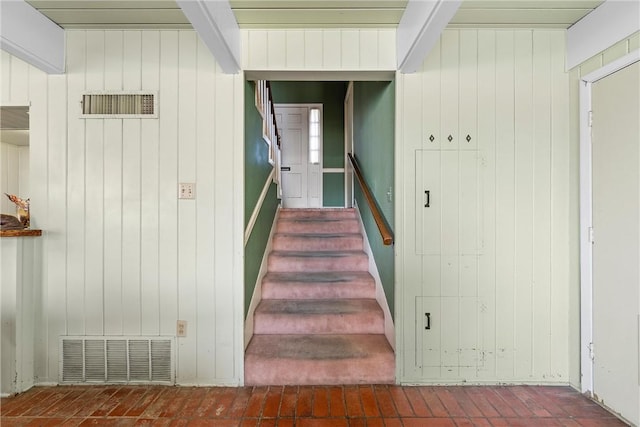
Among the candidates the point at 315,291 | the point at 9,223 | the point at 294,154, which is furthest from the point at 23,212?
the point at 294,154

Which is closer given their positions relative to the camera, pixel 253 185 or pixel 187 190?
pixel 187 190

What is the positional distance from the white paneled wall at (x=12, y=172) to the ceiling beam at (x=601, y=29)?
230 inches

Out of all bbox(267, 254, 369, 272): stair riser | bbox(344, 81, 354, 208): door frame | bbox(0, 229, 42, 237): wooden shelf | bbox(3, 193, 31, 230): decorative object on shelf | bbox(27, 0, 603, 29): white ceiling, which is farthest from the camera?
bbox(344, 81, 354, 208): door frame

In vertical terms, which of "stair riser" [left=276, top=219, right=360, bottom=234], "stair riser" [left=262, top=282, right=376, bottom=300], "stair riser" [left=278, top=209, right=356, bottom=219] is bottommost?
"stair riser" [left=262, top=282, right=376, bottom=300]

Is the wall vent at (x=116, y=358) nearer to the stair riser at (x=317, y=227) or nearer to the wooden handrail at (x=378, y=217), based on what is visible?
the wooden handrail at (x=378, y=217)

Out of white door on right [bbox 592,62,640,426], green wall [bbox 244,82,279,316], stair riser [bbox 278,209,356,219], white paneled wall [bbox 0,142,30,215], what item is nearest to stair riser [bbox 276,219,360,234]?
stair riser [bbox 278,209,356,219]

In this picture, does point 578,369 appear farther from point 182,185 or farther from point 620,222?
point 182,185

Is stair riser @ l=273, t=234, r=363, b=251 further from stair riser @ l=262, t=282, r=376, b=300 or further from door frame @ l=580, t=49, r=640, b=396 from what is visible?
door frame @ l=580, t=49, r=640, b=396

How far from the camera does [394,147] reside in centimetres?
229

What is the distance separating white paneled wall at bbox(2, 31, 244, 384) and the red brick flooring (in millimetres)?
257

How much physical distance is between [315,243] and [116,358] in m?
1.95

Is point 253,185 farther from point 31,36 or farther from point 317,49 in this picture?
point 31,36

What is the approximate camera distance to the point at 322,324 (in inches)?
102

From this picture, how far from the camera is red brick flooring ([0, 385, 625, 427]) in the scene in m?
1.83
